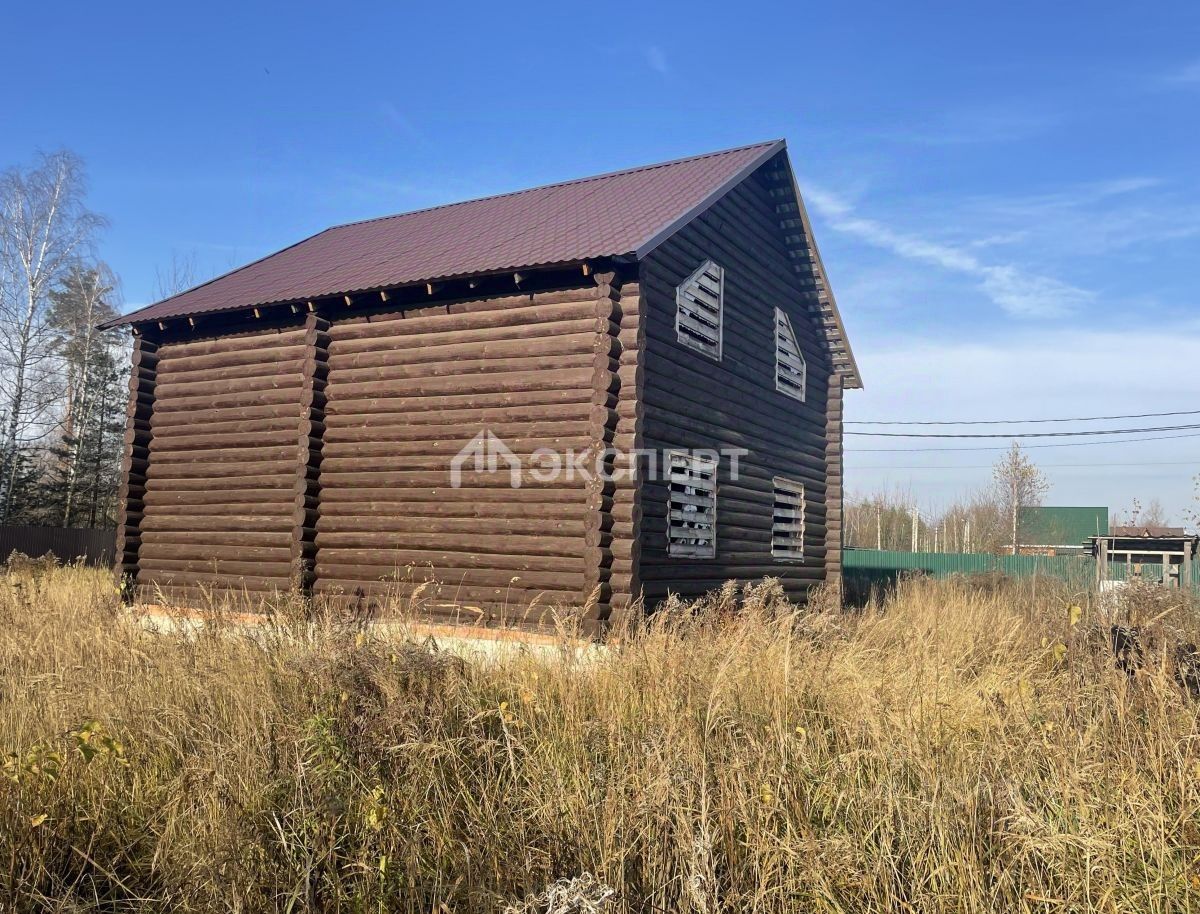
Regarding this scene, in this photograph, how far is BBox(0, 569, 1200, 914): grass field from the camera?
11.2 feet

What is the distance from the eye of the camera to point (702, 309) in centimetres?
1268

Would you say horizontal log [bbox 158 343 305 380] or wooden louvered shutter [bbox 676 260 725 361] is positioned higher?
wooden louvered shutter [bbox 676 260 725 361]

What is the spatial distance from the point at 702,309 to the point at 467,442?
3997 millimetres

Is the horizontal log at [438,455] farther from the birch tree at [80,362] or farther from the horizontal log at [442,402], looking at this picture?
the birch tree at [80,362]

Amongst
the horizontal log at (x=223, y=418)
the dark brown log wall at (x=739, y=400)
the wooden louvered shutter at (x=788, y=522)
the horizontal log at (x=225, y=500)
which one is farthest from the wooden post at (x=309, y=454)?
the wooden louvered shutter at (x=788, y=522)

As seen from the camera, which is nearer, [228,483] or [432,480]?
[432,480]

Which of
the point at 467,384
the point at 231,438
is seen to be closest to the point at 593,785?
the point at 467,384

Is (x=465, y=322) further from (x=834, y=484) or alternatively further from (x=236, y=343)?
(x=834, y=484)

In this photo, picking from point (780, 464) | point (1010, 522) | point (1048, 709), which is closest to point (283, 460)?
point (780, 464)

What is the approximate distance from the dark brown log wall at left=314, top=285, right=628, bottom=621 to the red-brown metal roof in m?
0.59

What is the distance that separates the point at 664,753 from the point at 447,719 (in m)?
1.38

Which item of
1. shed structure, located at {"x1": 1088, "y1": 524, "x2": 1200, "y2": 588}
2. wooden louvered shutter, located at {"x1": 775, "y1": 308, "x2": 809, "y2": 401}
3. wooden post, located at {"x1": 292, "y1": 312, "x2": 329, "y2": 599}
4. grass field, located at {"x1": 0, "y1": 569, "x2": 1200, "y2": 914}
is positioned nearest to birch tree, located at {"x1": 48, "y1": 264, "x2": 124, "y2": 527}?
wooden post, located at {"x1": 292, "y1": 312, "x2": 329, "y2": 599}

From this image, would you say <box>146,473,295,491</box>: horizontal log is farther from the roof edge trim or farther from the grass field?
the grass field

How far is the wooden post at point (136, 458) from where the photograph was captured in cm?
1405
